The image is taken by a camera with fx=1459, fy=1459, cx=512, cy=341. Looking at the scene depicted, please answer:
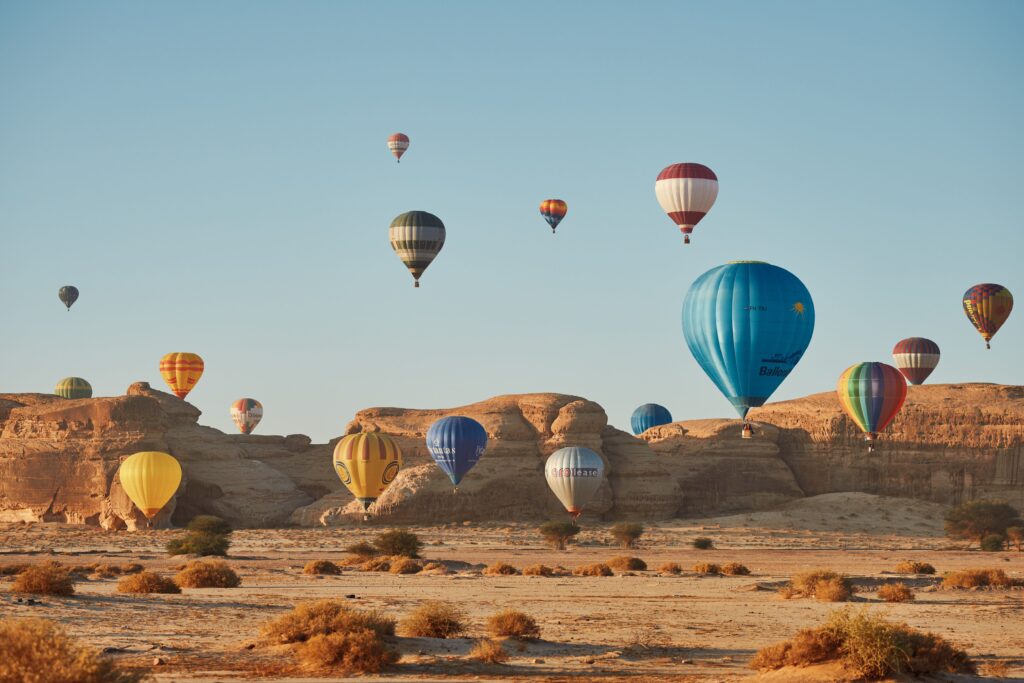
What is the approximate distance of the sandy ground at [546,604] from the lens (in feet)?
66.8

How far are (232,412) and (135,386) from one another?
75.1 feet

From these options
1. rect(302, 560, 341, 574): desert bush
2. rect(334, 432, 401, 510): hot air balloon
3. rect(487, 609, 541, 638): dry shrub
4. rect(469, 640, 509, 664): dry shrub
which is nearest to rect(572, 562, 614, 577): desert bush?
rect(302, 560, 341, 574): desert bush

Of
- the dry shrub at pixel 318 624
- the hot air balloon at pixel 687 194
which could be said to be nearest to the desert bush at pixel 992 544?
the hot air balloon at pixel 687 194

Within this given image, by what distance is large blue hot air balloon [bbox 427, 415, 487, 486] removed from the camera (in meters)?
65.1

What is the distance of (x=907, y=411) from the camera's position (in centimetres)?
8219

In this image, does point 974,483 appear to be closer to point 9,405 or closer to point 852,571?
point 852,571

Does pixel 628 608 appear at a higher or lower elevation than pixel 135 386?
lower

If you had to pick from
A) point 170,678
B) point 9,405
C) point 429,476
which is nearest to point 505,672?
point 170,678

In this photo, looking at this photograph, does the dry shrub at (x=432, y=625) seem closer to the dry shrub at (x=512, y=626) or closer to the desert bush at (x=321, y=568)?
the dry shrub at (x=512, y=626)

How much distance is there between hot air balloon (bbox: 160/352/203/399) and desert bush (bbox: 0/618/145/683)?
69.5 meters

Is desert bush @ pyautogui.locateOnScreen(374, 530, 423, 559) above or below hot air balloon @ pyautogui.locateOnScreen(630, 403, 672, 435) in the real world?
below

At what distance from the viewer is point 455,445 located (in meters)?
64.9

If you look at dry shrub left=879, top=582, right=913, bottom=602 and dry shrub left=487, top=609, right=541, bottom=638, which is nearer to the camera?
dry shrub left=487, top=609, right=541, bottom=638

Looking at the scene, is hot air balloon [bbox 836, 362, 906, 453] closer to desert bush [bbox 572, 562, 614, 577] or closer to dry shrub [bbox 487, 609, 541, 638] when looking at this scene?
desert bush [bbox 572, 562, 614, 577]
